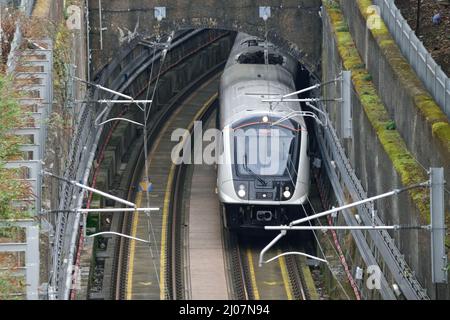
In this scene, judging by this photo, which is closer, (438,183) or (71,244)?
(438,183)

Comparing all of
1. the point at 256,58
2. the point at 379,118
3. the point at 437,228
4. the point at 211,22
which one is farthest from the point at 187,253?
the point at 437,228

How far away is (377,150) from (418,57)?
2.55 meters

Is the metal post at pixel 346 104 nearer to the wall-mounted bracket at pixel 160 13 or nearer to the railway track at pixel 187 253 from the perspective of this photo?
the railway track at pixel 187 253

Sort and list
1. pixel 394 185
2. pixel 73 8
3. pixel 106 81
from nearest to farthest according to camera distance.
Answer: pixel 394 185 < pixel 73 8 < pixel 106 81

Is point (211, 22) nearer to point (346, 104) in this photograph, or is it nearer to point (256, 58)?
point (256, 58)

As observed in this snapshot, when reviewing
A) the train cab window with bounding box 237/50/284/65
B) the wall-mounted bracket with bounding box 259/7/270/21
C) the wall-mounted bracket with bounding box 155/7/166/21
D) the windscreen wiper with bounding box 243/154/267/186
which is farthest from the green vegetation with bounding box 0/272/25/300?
the train cab window with bounding box 237/50/284/65

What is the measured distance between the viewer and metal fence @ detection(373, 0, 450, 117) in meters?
34.1

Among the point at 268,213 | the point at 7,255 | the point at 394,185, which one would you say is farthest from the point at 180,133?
the point at 7,255

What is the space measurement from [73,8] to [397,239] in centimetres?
1595

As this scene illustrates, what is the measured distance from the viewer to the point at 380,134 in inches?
1475

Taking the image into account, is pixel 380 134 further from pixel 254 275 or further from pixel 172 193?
pixel 172 193

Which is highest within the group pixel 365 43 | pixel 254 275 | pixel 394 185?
pixel 365 43

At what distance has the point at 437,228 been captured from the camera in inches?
1182

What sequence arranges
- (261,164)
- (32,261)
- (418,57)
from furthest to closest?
(261,164) → (418,57) → (32,261)
